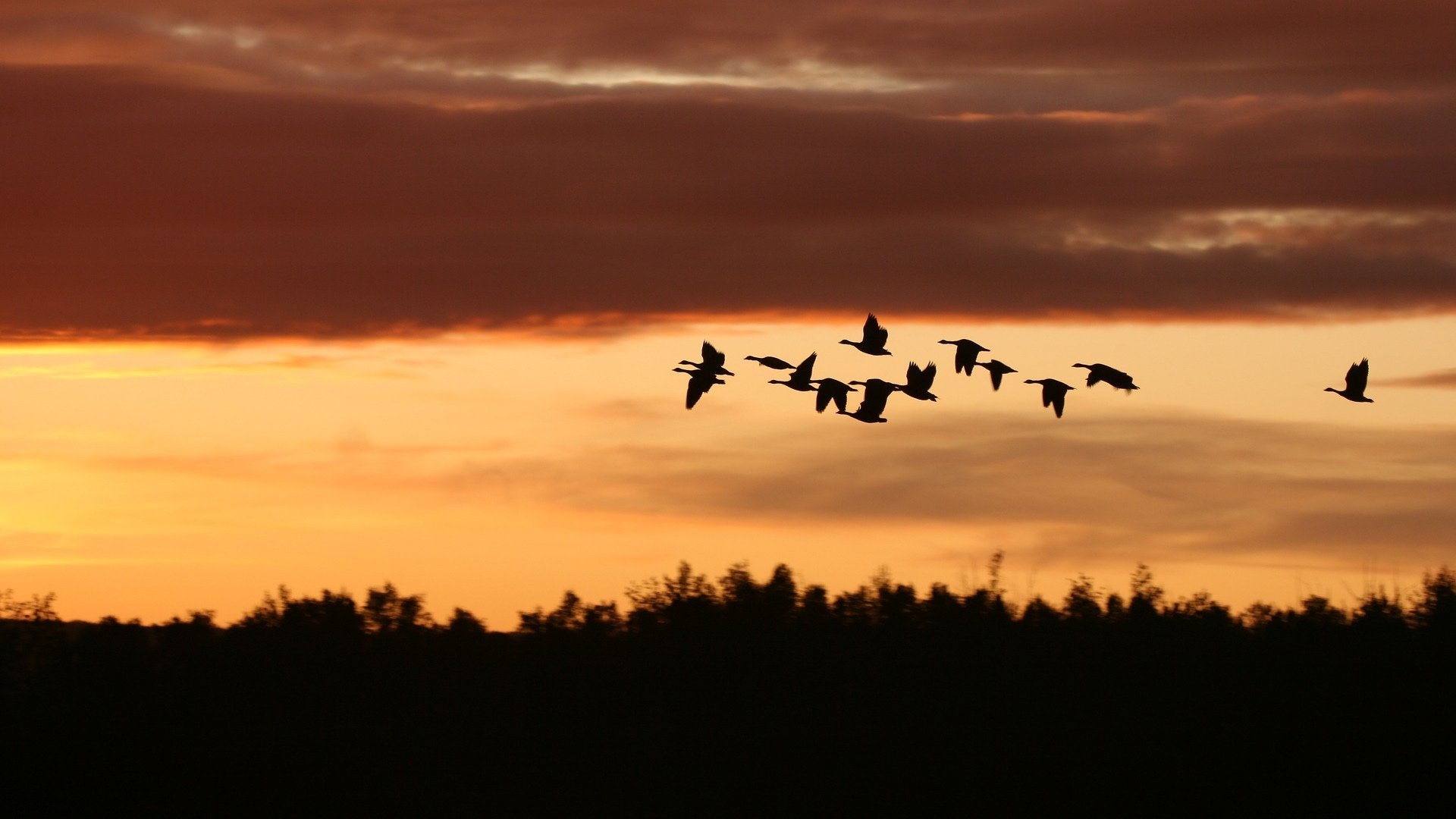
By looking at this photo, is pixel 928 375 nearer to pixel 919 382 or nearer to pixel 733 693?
pixel 919 382

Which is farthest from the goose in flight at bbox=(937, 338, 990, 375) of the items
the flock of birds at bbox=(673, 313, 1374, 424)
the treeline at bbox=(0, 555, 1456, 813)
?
the treeline at bbox=(0, 555, 1456, 813)

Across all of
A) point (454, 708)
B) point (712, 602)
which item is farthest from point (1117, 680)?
point (454, 708)

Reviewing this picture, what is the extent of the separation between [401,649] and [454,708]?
3.95 meters

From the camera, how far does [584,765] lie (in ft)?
168

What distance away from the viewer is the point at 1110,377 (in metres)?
33.9

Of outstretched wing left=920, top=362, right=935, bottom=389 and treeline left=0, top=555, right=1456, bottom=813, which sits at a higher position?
outstretched wing left=920, top=362, right=935, bottom=389

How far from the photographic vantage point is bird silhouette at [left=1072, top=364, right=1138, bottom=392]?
3366 centimetres

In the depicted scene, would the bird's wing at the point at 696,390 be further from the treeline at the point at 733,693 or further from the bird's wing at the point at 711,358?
the treeline at the point at 733,693

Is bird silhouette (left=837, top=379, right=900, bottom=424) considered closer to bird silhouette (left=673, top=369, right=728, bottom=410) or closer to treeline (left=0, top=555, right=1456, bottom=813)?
bird silhouette (left=673, top=369, right=728, bottom=410)

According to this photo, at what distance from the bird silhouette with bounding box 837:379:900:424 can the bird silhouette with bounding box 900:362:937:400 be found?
46cm

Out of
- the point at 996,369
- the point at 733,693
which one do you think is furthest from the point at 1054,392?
the point at 733,693

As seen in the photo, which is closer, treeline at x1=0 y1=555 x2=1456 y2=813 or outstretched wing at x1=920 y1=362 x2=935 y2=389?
outstretched wing at x1=920 y1=362 x2=935 y2=389

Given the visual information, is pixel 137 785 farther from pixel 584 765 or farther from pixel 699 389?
pixel 699 389

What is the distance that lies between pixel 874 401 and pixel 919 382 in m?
1.79
